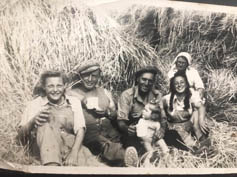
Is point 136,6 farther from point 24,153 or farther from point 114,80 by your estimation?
point 24,153

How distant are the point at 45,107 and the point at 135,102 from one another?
152mm

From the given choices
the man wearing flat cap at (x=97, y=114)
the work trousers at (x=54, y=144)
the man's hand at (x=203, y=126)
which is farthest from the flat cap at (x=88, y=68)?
the man's hand at (x=203, y=126)

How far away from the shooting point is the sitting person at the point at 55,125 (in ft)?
1.98

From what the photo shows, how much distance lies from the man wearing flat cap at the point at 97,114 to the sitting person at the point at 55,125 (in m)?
0.01

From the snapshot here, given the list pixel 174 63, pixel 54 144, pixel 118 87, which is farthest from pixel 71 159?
pixel 174 63

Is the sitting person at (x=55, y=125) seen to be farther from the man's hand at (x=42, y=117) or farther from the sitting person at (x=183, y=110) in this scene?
the sitting person at (x=183, y=110)

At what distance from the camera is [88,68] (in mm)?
621

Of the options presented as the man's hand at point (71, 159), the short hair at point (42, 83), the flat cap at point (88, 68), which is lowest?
the man's hand at point (71, 159)

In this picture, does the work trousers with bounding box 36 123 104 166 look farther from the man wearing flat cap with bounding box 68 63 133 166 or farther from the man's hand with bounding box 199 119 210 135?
the man's hand with bounding box 199 119 210 135

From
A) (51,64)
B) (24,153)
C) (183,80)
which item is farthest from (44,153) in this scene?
(183,80)

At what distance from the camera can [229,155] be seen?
0.67 m

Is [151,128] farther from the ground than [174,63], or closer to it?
closer to it

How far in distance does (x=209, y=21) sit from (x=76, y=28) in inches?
9.5

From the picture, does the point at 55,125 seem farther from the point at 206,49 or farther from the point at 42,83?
the point at 206,49
